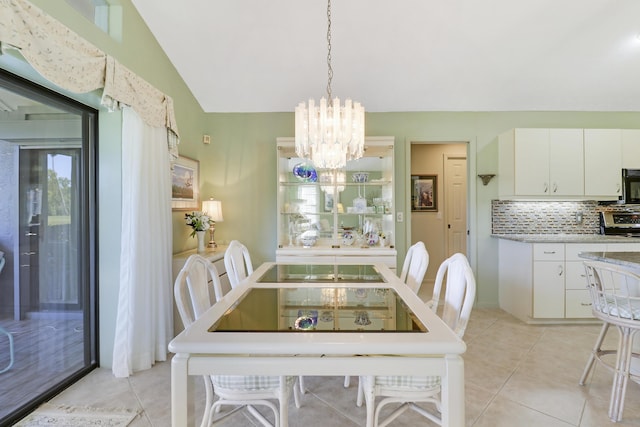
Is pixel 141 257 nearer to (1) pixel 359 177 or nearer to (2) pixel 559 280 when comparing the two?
(1) pixel 359 177

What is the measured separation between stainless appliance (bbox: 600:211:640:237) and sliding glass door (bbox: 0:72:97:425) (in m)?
5.59

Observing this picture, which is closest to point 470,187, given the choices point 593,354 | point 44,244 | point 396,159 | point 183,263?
point 396,159

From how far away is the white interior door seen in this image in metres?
5.25

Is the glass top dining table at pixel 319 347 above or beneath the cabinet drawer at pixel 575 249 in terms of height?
beneath

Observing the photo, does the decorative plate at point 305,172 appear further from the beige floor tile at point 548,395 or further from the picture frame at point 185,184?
the beige floor tile at point 548,395

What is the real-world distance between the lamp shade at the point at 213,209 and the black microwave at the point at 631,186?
4.82 meters

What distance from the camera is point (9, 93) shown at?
186 cm

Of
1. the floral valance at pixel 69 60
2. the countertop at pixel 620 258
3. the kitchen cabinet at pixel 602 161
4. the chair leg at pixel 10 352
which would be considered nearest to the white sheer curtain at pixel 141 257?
the floral valance at pixel 69 60

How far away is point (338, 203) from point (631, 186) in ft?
11.4

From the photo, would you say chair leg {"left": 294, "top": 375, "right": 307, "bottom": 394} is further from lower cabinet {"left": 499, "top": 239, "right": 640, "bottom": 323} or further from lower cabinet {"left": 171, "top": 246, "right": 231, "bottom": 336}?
lower cabinet {"left": 499, "top": 239, "right": 640, "bottom": 323}

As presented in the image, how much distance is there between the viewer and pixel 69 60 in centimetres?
184

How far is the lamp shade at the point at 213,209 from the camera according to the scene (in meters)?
3.65

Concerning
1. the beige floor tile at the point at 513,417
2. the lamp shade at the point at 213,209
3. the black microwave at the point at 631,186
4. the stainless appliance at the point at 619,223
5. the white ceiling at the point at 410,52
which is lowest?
the beige floor tile at the point at 513,417

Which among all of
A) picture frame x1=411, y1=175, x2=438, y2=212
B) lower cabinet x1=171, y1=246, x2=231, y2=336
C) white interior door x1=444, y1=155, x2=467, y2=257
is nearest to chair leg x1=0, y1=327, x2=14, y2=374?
lower cabinet x1=171, y1=246, x2=231, y2=336
